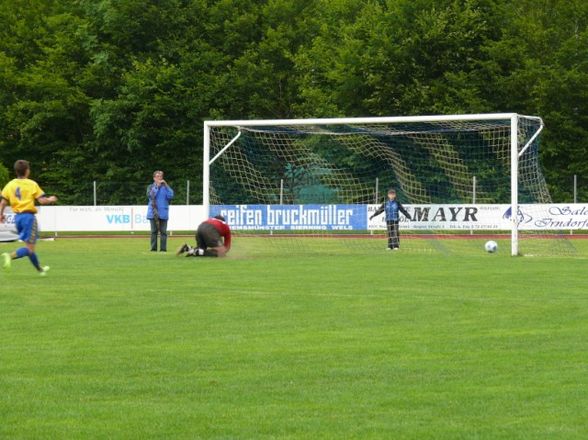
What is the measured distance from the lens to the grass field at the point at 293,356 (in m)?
7.44

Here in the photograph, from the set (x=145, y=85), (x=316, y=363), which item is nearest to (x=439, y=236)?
(x=145, y=85)

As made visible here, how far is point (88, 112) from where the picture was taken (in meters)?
57.4

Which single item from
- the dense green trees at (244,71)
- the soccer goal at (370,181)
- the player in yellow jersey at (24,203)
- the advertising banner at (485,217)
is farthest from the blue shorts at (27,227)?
the dense green trees at (244,71)

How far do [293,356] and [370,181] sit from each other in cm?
3076

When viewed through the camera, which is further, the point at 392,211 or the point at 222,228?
the point at 392,211

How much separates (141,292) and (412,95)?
119ft

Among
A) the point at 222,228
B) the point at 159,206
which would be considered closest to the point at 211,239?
the point at 222,228

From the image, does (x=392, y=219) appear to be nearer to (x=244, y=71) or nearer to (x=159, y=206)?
(x=159, y=206)

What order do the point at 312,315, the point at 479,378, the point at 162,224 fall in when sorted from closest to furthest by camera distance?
the point at 479,378 → the point at 312,315 → the point at 162,224

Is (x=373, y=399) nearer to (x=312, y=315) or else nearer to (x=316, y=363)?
(x=316, y=363)

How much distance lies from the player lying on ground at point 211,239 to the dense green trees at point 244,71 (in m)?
21.2

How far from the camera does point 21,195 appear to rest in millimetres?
18266

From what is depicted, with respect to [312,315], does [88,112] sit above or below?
above

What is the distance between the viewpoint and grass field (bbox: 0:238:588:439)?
24.4ft
